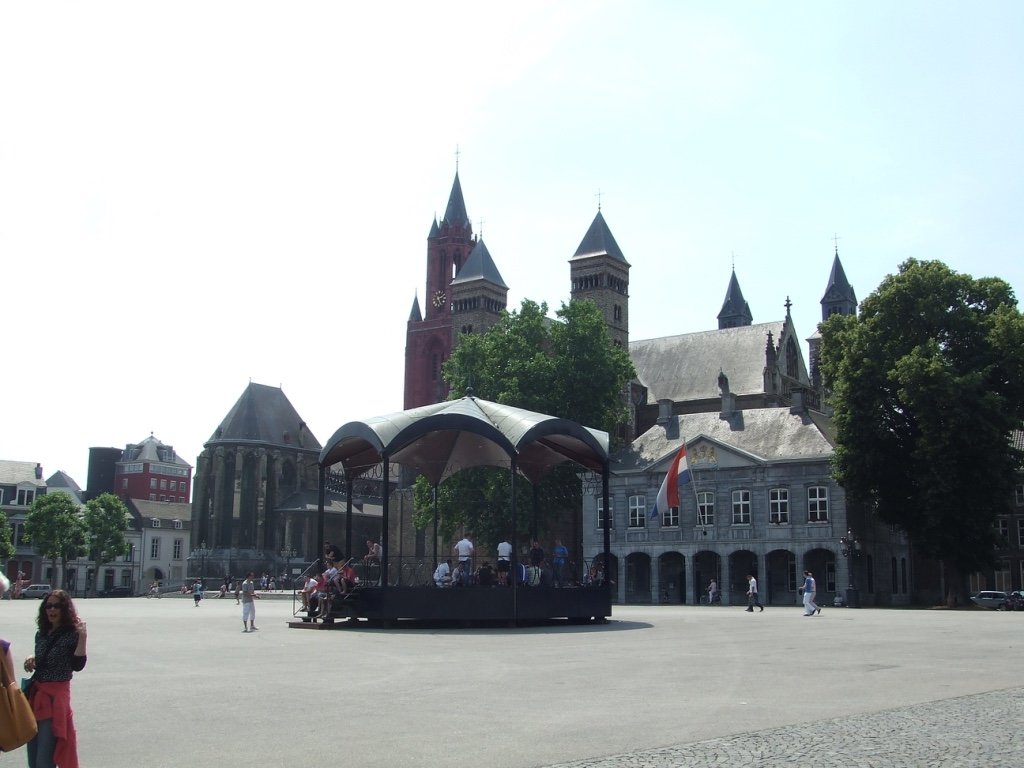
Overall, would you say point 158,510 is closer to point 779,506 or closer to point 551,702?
point 779,506

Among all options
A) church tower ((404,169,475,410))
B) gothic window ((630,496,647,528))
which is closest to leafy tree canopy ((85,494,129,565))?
church tower ((404,169,475,410))

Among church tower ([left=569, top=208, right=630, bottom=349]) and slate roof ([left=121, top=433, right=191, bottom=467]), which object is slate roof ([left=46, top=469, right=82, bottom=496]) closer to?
slate roof ([left=121, top=433, right=191, bottom=467])

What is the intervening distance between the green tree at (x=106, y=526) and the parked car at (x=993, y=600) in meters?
70.1

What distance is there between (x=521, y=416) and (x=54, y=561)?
7595 cm

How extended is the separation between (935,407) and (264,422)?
7733 cm

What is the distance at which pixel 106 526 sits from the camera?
95938 millimetres

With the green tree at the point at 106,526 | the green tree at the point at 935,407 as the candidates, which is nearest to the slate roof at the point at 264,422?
the green tree at the point at 106,526

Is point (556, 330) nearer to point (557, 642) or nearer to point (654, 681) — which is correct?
point (557, 642)

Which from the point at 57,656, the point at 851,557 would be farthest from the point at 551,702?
the point at 851,557

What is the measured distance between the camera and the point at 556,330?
207 ft

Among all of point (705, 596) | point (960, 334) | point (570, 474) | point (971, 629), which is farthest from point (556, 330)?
point (971, 629)

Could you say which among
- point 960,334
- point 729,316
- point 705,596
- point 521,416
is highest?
point 729,316

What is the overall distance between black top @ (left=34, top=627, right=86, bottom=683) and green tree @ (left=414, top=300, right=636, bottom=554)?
48.9 metres

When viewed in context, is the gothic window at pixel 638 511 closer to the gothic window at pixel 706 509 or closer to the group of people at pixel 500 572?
the gothic window at pixel 706 509
